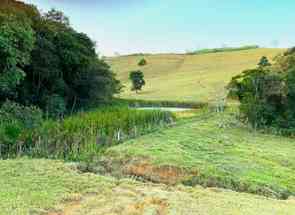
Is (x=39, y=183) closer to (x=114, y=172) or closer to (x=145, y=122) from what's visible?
(x=114, y=172)

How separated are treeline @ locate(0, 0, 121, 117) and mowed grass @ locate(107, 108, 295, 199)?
6.93 m

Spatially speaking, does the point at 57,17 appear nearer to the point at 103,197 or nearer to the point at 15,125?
the point at 15,125

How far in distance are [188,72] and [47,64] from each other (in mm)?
37322

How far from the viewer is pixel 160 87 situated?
5209 centimetres

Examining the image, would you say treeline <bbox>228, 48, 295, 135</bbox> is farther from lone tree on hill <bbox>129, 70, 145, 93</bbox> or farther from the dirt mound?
lone tree on hill <bbox>129, 70, 145, 93</bbox>

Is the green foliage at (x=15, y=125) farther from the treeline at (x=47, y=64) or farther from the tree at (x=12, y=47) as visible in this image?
the treeline at (x=47, y=64)

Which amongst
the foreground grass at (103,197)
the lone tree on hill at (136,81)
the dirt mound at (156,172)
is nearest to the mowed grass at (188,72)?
the lone tree on hill at (136,81)

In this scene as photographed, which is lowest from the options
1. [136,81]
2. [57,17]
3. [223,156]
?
[223,156]

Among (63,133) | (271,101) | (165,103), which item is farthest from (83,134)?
(165,103)

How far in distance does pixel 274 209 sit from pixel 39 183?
224 inches

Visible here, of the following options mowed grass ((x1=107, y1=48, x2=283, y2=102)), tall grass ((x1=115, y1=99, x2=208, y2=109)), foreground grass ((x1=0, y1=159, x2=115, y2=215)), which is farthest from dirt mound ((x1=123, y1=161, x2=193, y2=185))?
mowed grass ((x1=107, y1=48, x2=283, y2=102))

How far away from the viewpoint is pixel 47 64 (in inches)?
973

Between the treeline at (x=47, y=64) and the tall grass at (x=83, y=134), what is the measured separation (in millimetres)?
4058

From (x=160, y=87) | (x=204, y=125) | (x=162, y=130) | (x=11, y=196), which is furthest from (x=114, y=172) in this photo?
(x=160, y=87)
